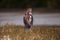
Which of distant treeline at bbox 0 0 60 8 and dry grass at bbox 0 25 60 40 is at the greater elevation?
distant treeline at bbox 0 0 60 8

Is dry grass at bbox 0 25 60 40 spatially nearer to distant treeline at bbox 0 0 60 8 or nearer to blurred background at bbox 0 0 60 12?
blurred background at bbox 0 0 60 12

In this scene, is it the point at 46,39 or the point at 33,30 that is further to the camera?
the point at 33,30

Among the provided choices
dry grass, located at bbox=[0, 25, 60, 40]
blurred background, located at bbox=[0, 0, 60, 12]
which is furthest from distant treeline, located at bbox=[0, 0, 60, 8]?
dry grass, located at bbox=[0, 25, 60, 40]

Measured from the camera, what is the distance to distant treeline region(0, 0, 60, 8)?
→ 13.7m

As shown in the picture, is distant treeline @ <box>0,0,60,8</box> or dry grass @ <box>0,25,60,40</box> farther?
distant treeline @ <box>0,0,60,8</box>

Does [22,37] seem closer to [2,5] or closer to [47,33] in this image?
[47,33]

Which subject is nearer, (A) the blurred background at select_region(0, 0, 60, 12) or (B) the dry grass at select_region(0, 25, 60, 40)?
(B) the dry grass at select_region(0, 25, 60, 40)

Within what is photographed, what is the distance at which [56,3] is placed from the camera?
1368cm

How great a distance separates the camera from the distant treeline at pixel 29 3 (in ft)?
44.9

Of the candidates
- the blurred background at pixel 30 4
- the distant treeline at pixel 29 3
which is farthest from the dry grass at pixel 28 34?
the distant treeline at pixel 29 3

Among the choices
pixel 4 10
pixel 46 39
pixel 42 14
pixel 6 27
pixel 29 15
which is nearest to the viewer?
pixel 46 39

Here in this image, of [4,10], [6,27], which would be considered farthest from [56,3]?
[6,27]

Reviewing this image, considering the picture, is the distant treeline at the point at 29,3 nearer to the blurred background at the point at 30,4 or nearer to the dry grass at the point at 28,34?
the blurred background at the point at 30,4

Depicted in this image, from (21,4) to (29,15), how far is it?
734 cm
